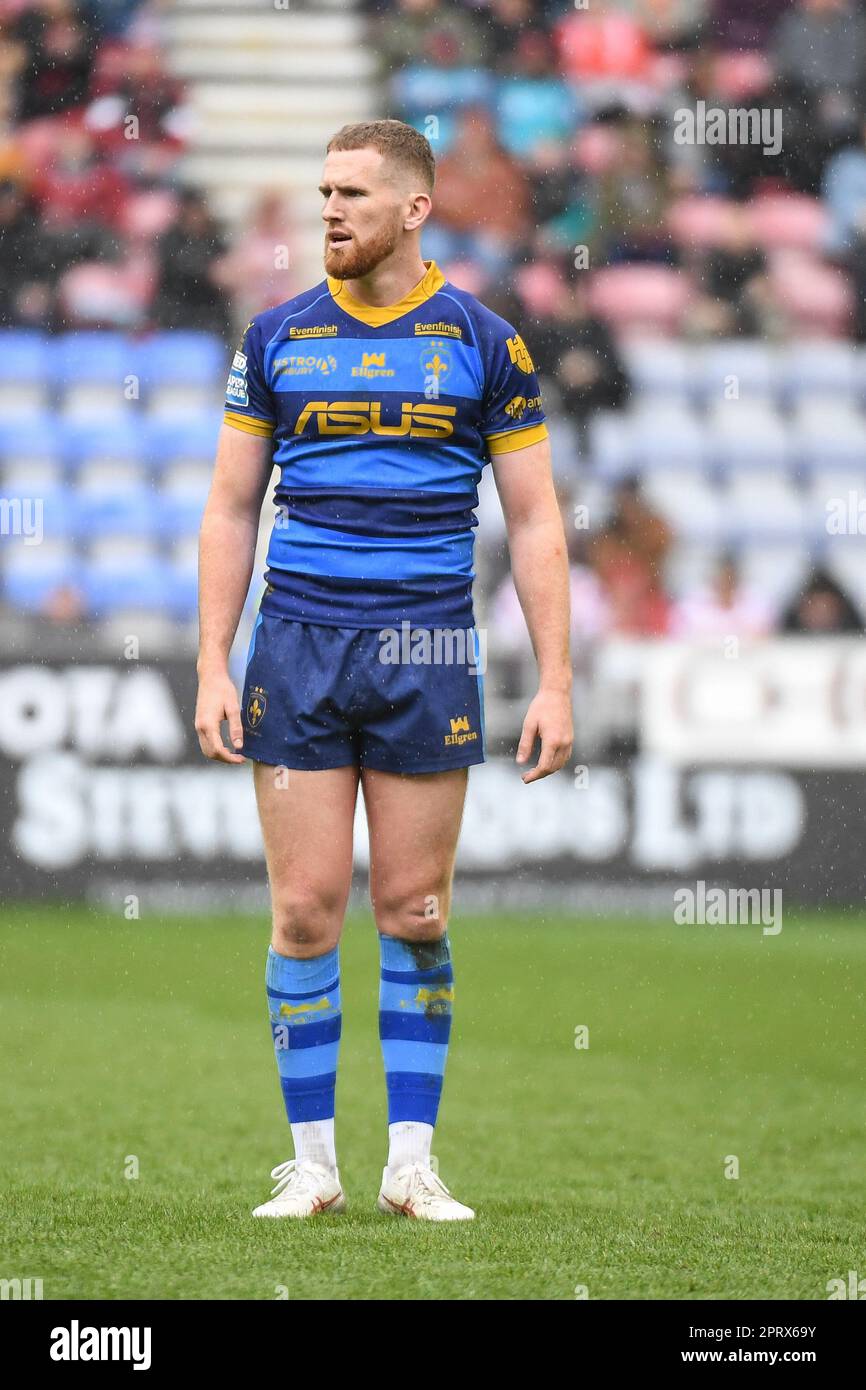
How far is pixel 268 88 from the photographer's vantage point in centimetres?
1188

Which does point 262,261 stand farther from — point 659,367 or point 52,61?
point 659,367

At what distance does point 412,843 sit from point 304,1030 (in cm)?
38

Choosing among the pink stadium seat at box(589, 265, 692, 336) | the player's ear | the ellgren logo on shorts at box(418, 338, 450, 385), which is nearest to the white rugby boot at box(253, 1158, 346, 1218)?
the ellgren logo on shorts at box(418, 338, 450, 385)

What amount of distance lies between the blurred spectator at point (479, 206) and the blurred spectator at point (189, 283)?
4.03ft

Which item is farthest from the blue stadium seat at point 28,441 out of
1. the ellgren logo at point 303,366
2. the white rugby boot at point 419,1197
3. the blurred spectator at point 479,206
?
the white rugby boot at point 419,1197

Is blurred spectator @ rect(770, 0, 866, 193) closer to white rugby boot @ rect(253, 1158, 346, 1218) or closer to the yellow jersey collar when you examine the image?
the yellow jersey collar

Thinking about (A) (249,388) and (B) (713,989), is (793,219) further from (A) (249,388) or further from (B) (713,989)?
(A) (249,388)

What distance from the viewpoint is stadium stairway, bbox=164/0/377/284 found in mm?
11617

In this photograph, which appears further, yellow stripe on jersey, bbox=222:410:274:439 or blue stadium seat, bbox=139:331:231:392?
blue stadium seat, bbox=139:331:231:392

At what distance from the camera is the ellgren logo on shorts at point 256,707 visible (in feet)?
11.3

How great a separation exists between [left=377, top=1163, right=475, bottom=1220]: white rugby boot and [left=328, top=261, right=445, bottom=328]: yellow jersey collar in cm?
145

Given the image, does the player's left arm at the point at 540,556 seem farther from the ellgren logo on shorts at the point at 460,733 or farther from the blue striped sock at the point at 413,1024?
the blue striped sock at the point at 413,1024

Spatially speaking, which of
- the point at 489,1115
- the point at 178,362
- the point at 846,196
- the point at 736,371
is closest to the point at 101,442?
the point at 178,362
